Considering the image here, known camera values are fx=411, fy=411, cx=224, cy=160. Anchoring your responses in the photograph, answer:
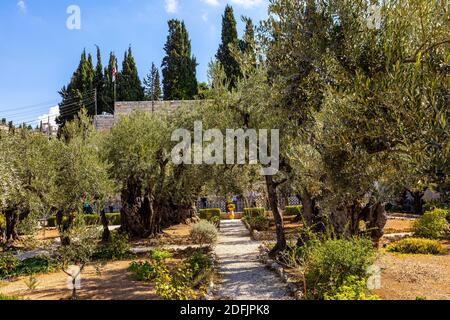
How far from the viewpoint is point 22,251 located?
2280cm

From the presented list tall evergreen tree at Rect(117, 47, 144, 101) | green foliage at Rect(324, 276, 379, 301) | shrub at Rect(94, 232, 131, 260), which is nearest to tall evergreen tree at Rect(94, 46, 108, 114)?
tall evergreen tree at Rect(117, 47, 144, 101)

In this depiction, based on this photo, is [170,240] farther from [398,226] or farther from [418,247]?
[398,226]

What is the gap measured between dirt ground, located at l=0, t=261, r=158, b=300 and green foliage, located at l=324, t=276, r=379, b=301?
16.9 ft

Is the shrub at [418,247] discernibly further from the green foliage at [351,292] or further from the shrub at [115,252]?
the shrub at [115,252]

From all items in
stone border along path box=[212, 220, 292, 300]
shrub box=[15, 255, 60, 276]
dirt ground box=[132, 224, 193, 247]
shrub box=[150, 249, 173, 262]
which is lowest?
shrub box=[15, 255, 60, 276]

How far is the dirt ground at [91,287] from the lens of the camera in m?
11.9

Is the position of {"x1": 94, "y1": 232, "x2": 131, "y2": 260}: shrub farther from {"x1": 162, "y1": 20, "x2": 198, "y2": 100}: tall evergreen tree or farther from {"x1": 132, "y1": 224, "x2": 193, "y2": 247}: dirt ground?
{"x1": 162, "y1": 20, "x2": 198, "y2": 100}: tall evergreen tree

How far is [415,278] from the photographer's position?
39.8ft

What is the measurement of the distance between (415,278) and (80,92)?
Answer: 59.3 m

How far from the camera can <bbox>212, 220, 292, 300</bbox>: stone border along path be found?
1148 cm

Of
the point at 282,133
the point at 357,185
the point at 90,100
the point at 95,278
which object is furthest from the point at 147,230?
the point at 90,100
